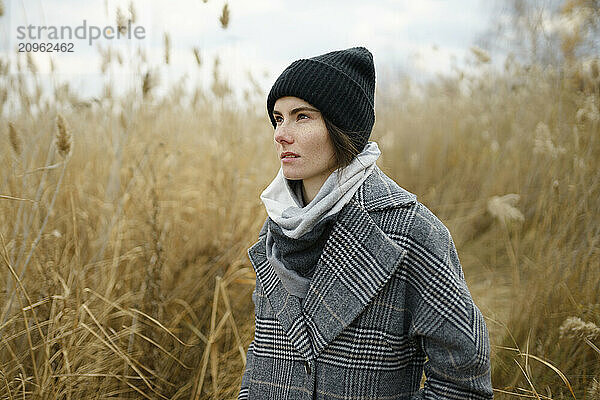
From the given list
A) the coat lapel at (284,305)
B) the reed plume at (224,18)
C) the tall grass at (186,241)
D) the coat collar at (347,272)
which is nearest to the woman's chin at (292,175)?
Answer: the coat collar at (347,272)

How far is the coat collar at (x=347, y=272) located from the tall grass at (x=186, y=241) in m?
0.59

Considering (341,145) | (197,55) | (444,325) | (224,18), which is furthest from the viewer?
(197,55)

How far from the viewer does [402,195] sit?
121 cm

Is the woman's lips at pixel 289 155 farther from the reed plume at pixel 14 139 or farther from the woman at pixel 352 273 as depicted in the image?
the reed plume at pixel 14 139

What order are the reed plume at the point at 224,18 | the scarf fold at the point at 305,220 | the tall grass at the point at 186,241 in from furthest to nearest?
the reed plume at the point at 224,18 → the tall grass at the point at 186,241 → the scarf fold at the point at 305,220

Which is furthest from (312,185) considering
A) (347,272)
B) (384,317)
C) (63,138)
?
(63,138)

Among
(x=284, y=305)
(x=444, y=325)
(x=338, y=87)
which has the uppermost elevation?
(x=338, y=87)

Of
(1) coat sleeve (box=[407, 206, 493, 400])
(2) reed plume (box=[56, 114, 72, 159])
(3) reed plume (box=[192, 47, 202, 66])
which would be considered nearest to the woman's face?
(1) coat sleeve (box=[407, 206, 493, 400])

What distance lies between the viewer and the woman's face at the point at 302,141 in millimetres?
1204

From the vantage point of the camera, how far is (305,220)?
115 centimetres

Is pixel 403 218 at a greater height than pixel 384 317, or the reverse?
pixel 403 218

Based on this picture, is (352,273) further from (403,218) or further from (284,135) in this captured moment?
(284,135)

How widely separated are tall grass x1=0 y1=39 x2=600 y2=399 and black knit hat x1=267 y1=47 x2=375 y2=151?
722 mm

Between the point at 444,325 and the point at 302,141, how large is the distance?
496 millimetres
